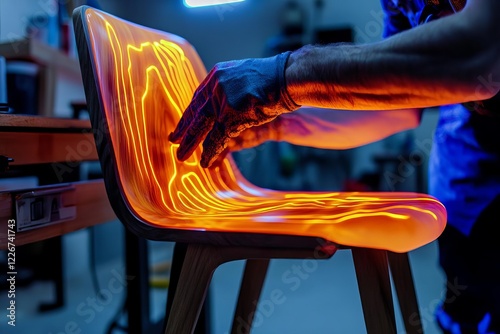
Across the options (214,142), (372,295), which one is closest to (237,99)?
(214,142)

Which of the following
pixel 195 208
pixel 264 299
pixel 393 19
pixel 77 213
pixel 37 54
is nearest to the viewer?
pixel 195 208

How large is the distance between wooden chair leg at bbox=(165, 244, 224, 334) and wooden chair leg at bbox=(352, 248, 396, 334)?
0.18 metres

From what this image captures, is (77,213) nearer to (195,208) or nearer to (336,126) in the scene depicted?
(195,208)

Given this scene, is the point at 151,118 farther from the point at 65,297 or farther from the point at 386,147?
the point at 386,147

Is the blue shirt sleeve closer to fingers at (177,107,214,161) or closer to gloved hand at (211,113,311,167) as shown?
gloved hand at (211,113,311,167)

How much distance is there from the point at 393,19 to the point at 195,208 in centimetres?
67

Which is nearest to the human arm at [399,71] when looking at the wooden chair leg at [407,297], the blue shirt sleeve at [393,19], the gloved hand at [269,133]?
the gloved hand at [269,133]

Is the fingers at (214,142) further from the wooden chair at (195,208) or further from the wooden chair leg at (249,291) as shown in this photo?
the wooden chair leg at (249,291)

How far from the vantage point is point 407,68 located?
476mm

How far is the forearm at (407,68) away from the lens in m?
0.46

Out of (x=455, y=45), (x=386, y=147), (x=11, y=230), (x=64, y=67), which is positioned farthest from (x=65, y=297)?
(x=386, y=147)

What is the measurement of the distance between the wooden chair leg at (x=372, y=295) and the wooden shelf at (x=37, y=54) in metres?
1.35

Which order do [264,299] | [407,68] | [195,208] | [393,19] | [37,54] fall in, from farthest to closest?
[264,299]
[37,54]
[393,19]
[195,208]
[407,68]

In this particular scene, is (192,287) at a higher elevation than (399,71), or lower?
lower
